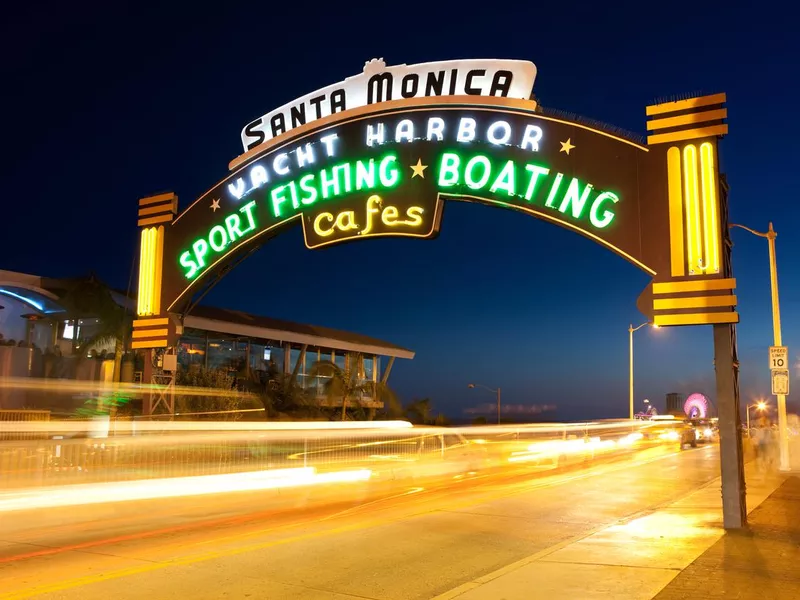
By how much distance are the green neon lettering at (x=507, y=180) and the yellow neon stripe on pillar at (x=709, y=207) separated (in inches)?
128

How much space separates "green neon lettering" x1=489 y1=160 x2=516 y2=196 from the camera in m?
13.8

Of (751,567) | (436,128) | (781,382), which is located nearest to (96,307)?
(436,128)

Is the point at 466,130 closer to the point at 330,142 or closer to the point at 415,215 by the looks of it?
the point at 415,215

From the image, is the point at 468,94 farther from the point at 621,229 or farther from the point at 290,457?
the point at 290,457

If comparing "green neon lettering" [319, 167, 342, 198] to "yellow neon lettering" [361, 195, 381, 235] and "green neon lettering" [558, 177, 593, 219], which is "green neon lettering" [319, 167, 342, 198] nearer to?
"yellow neon lettering" [361, 195, 381, 235]

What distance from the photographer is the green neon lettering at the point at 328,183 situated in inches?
614

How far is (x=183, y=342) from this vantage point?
128 ft

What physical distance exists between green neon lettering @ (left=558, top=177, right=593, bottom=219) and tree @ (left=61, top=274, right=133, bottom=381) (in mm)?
24737

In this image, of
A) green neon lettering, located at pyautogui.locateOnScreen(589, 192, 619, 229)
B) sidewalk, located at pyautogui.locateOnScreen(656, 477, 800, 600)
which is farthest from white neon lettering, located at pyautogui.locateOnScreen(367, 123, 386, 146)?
sidewalk, located at pyautogui.locateOnScreen(656, 477, 800, 600)

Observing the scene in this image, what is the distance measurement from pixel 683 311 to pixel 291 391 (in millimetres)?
30085

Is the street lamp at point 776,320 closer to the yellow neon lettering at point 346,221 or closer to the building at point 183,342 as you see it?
the yellow neon lettering at point 346,221

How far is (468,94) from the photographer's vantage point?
567 inches

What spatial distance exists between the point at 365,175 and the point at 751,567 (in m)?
9.88

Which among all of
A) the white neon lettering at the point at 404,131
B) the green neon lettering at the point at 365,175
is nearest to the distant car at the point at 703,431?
the green neon lettering at the point at 365,175
